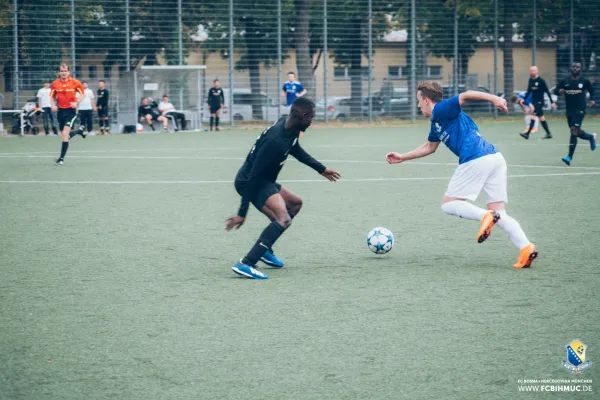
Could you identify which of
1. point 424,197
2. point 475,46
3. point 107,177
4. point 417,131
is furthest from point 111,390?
point 475,46

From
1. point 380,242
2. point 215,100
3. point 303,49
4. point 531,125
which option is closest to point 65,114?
point 531,125

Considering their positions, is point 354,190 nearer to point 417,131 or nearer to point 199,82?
point 417,131

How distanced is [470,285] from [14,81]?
2924 centimetres

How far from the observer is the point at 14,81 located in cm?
3316

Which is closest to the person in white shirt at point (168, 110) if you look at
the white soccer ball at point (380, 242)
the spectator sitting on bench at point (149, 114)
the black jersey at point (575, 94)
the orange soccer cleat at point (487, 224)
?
the spectator sitting on bench at point (149, 114)

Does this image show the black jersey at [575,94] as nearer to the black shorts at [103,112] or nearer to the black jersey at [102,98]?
the black shorts at [103,112]

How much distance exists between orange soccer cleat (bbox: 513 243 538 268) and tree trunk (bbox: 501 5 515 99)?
34457 millimetres

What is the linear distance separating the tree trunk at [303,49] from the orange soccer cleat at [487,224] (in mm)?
31047

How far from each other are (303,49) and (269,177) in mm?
31591

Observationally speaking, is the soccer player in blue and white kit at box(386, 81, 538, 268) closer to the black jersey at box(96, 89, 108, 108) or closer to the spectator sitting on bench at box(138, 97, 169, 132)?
the spectator sitting on bench at box(138, 97, 169, 132)

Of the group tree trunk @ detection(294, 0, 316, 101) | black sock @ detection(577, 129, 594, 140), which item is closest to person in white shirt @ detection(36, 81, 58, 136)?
tree trunk @ detection(294, 0, 316, 101)

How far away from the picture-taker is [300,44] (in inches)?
1519

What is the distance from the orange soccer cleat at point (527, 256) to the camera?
7.48 m

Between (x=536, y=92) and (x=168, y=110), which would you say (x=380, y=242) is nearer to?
(x=536, y=92)
